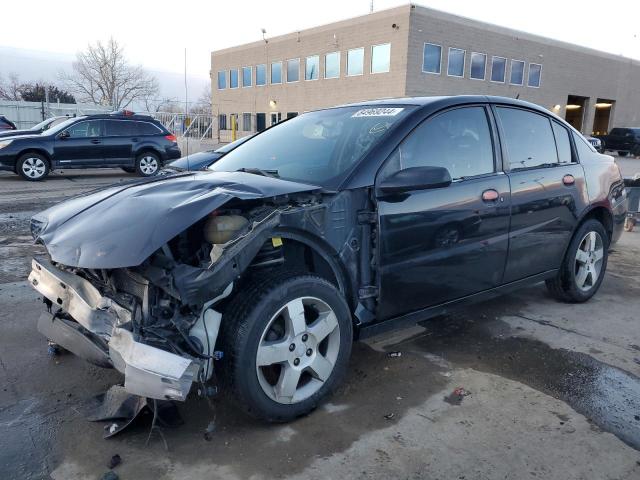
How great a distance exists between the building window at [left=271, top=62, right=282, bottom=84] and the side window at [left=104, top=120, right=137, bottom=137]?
25.7 m

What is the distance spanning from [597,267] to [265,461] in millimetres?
3802

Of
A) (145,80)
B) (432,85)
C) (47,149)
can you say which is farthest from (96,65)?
(47,149)

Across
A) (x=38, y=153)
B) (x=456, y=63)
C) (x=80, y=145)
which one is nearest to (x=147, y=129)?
(x=80, y=145)

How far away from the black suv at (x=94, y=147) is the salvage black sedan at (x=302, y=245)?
1066 cm

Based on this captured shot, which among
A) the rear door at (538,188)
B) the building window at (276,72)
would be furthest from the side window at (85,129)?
the building window at (276,72)

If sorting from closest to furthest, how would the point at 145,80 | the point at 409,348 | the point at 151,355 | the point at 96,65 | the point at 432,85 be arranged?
1. the point at 151,355
2. the point at 409,348
3. the point at 432,85
4. the point at 96,65
5. the point at 145,80

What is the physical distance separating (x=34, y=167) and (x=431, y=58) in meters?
24.0

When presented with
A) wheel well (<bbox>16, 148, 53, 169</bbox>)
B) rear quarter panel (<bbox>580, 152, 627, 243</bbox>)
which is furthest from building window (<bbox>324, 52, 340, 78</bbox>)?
rear quarter panel (<bbox>580, 152, 627, 243</bbox>)

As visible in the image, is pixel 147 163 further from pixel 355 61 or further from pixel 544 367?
pixel 355 61

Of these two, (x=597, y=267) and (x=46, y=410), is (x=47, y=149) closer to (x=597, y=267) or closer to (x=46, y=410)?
(x=46, y=410)

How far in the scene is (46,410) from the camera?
9.41 feet

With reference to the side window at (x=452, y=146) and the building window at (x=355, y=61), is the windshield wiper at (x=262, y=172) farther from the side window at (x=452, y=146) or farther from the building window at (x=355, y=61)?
the building window at (x=355, y=61)

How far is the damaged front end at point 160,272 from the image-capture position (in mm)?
2318

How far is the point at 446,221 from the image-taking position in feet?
10.9
